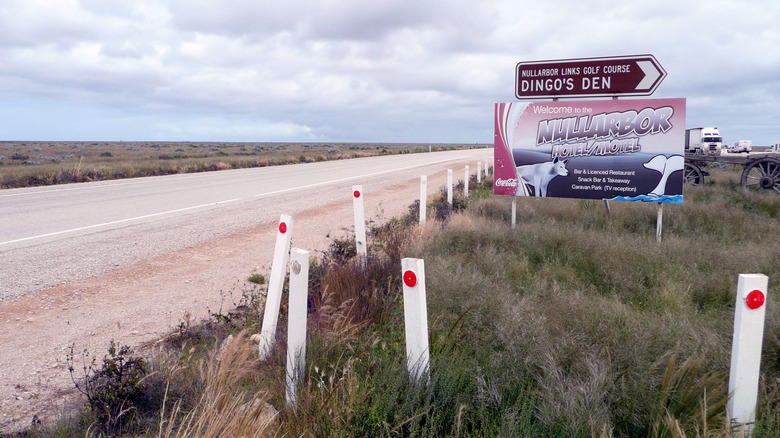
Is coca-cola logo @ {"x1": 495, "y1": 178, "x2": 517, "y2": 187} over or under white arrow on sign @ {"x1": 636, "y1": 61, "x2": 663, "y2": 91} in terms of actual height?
under

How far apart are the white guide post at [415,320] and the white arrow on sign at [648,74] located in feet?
25.6

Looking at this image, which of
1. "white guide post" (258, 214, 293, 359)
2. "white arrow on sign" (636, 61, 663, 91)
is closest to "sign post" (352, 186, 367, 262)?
"white guide post" (258, 214, 293, 359)

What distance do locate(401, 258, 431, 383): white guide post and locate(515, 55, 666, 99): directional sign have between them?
25.4 ft

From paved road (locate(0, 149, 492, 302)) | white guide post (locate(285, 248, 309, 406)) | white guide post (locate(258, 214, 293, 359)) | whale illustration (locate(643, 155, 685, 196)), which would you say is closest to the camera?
white guide post (locate(285, 248, 309, 406))

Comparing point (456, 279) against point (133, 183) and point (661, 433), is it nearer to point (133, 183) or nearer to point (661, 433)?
point (661, 433)

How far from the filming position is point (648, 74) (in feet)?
29.8

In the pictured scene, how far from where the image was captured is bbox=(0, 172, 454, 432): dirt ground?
355 centimetres

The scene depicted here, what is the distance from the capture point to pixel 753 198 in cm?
1303

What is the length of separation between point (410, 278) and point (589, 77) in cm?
793

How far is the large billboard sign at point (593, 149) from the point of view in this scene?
8586 millimetres

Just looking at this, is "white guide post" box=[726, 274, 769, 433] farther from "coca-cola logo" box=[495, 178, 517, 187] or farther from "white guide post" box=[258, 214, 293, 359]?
"coca-cola logo" box=[495, 178, 517, 187]

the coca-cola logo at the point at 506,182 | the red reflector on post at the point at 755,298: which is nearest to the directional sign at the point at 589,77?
the coca-cola logo at the point at 506,182

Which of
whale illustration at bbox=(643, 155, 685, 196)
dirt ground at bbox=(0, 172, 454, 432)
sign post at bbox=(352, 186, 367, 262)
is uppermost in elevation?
whale illustration at bbox=(643, 155, 685, 196)

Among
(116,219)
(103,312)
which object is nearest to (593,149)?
(103,312)
